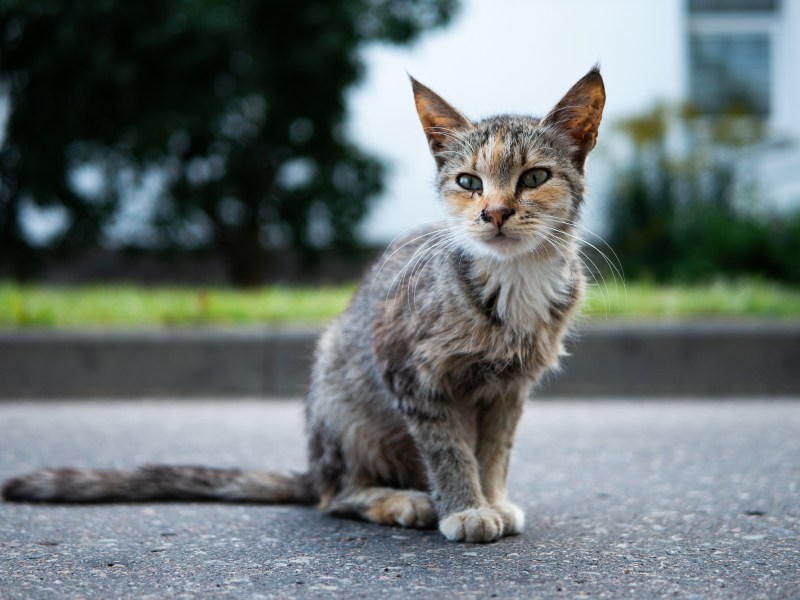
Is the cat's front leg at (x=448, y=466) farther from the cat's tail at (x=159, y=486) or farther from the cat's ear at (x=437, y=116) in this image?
the cat's ear at (x=437, y=116)

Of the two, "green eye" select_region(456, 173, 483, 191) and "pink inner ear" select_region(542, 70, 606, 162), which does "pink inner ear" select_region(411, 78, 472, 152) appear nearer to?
"green eye" select_region(456, 173, 483, 191)

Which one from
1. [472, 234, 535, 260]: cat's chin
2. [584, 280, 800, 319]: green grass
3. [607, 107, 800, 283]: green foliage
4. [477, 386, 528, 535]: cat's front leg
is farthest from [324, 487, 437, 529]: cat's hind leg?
[607, 107, 800, 283]: green foliage

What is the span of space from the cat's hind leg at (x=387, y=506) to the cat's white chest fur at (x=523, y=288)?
0.68 metres

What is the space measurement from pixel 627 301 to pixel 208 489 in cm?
411

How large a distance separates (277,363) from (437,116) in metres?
3.05

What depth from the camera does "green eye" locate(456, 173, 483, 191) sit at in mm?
2996

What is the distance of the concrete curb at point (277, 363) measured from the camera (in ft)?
19.1

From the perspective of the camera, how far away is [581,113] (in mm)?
3020

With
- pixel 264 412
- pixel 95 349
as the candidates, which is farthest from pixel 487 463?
pixel 95 349

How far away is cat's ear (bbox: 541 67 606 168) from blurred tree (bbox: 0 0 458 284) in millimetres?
7628

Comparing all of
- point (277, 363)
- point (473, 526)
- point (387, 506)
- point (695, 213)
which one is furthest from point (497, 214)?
point (695, 213)

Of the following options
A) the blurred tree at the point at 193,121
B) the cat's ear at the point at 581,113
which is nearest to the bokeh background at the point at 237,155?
the blurred tree at the point at 193,121

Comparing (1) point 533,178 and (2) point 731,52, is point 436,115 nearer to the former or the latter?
(1) point 533,178

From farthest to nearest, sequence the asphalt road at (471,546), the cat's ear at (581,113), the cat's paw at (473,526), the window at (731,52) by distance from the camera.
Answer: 1. the window at (731,52)
2. the cat's ear at (581,113)
3. the cat's paw at (473,526)
4. the asphalt road at (471,546)
